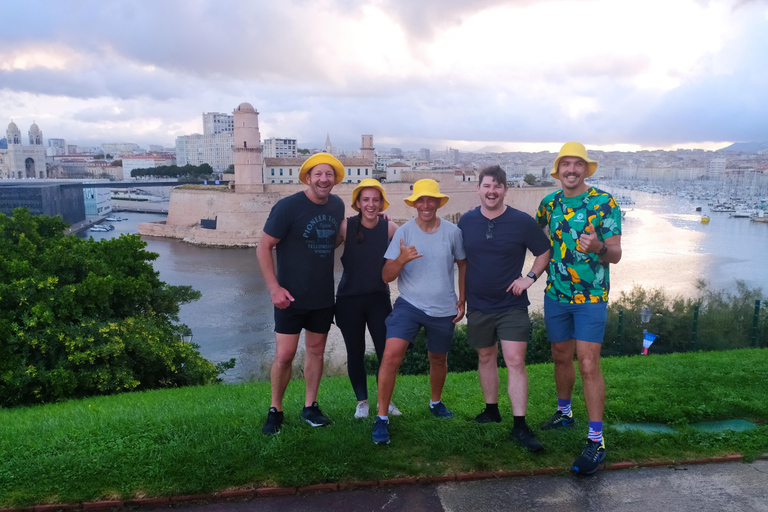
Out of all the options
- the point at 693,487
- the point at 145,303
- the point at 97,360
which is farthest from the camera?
the point at 145,303

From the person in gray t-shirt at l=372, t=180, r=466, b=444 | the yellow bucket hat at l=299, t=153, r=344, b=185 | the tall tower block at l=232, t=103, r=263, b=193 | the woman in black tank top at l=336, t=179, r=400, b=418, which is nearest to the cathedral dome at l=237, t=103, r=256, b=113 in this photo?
the tall tower block at l=232, t=103, r=263, b=193

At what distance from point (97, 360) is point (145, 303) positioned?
1803 mm

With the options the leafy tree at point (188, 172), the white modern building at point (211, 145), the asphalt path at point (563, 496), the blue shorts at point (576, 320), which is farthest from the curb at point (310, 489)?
the white modern building at point (211, 145)

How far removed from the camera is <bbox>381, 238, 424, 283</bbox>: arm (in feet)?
9.17

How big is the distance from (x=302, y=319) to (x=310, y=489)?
904 mm

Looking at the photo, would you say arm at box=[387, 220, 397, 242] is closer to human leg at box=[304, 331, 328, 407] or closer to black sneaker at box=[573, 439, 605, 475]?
human leg at box=[304, 331, 328, 407]

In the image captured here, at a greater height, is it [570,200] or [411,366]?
[570,200]

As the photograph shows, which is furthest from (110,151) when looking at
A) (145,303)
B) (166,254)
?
(145,303)

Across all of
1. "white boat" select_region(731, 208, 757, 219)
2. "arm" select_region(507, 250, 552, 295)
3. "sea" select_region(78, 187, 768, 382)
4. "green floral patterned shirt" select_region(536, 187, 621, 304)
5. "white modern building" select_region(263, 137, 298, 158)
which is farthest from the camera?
"white modern building" select_region(263, 137, 298, 158)

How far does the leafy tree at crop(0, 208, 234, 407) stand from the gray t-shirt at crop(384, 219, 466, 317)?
4418 mm

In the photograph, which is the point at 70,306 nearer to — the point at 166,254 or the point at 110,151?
the point at 166,254

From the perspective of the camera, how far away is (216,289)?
2281 centimetres

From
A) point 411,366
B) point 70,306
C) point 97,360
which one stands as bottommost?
point 411,366

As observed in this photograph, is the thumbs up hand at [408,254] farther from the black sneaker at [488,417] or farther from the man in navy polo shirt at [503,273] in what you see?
the black sneaker at [488,417]
